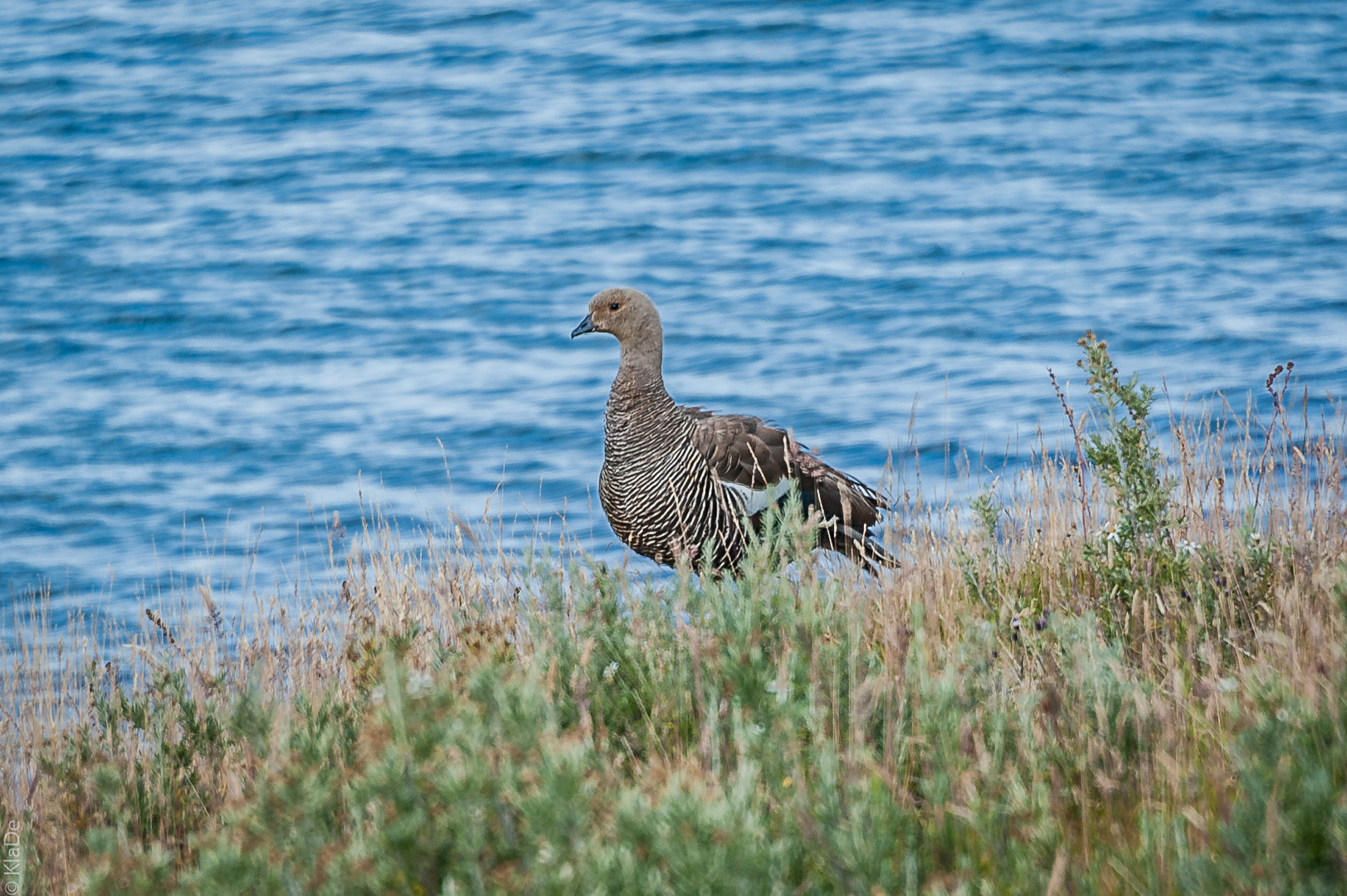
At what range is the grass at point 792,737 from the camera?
270 centimetres

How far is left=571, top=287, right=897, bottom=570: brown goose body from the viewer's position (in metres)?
7.00

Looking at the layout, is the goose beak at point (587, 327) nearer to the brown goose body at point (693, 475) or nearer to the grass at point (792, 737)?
the brown goose body at point (693, 475)

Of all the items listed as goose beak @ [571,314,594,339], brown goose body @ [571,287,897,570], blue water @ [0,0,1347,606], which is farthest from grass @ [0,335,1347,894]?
blue water @ [0,0,1347,606]

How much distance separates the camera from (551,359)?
813 inches

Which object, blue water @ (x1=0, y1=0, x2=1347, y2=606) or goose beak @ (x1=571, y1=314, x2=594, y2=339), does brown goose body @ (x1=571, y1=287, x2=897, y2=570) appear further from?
blue water @ (x1=0, y1=0, x2=1347, y2=606)

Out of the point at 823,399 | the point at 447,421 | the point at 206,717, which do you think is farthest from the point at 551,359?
the point at 206,717

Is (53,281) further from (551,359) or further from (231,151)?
(551,359)

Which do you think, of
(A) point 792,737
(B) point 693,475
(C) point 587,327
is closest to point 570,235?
(C) point 587,327

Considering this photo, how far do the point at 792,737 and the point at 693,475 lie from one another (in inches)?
153

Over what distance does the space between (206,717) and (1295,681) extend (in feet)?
10.7

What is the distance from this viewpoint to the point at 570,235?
2444cm

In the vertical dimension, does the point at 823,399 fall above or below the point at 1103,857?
below

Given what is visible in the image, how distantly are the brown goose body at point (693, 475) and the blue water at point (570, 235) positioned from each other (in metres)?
4.55

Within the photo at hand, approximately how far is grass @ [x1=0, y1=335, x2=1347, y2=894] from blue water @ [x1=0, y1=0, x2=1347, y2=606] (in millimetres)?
7091
